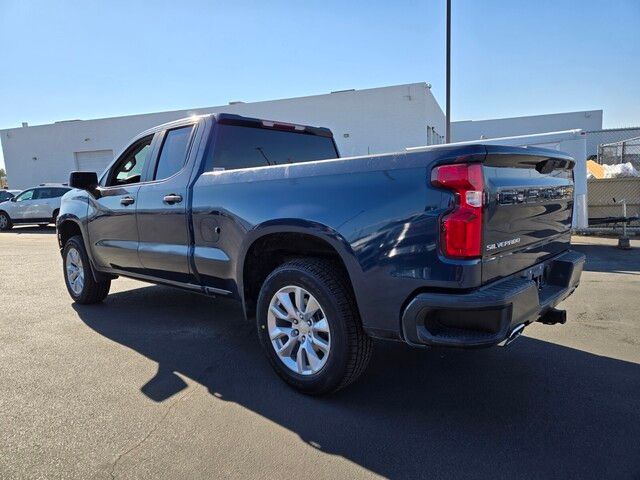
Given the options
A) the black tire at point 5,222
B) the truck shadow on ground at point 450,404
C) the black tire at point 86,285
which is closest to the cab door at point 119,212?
the black tire at point 86,285

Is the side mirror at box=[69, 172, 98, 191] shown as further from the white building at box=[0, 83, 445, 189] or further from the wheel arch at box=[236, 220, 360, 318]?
the white building at box=[0, 83, 445, 189]

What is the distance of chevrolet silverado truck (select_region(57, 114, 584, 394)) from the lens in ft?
8.46

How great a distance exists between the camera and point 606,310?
5262 millimetres

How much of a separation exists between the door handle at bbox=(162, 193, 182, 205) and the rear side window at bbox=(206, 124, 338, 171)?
375 mm

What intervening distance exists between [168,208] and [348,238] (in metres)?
2.06

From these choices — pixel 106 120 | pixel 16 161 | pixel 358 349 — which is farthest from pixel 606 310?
pixel 16 161

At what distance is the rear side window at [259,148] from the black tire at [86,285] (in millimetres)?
2602

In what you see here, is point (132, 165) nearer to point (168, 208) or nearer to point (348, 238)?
point (168, 208)

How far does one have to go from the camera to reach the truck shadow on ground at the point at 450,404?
2.59 m

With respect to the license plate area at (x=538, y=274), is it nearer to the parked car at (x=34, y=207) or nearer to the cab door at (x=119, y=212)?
the cab door at (x=119, y=212)

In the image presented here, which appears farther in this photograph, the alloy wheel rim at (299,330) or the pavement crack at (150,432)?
the alloy wheel rim at (299,330)

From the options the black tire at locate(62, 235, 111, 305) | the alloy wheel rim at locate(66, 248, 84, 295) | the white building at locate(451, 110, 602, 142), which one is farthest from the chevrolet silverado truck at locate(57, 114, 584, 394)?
the white building at locate(451, 110, 602, 142)

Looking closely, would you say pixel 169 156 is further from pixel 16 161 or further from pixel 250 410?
pixel 16 161

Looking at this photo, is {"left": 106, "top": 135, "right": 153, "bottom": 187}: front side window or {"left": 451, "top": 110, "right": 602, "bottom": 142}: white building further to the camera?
{"left": 451, "top": 110, "right": 602, "bottom": 142}: white building
